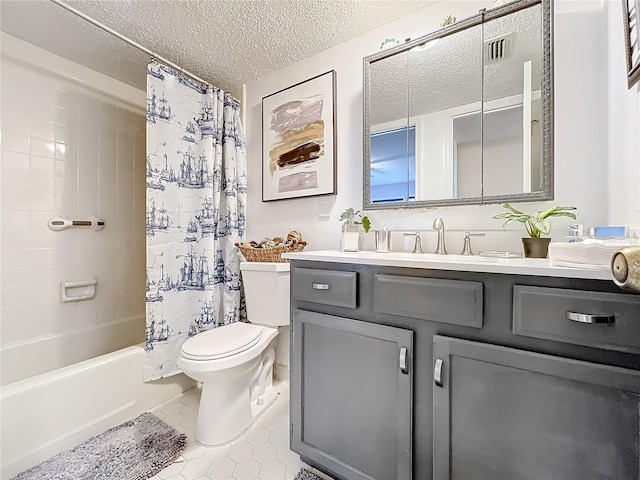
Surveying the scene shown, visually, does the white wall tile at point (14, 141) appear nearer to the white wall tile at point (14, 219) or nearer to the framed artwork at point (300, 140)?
the white wall tile at point (14, 219)

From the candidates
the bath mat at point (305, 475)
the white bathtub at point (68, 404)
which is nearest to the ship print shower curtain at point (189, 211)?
the white bathtub at point (68, 404)

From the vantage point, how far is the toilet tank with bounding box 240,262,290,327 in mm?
1736

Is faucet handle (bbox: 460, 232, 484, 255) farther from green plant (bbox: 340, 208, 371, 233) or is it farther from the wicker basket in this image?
the wicker basket

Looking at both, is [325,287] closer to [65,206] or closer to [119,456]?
[119,456]

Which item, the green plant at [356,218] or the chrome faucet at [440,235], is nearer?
the chrome faucet at [440,235]

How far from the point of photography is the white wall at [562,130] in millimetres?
1028

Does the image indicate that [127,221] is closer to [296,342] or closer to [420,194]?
[296,342]

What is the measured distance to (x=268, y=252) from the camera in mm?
1785

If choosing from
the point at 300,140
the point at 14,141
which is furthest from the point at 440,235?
the point at 14,141

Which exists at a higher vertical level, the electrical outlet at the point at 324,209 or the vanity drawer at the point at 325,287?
the electrical outlet at the point at 324,209

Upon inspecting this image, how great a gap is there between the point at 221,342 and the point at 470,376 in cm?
117

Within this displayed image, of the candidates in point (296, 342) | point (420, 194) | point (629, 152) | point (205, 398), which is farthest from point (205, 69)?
point (629, 152)

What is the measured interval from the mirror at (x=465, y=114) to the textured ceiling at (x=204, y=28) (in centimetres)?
29

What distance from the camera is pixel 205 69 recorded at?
2.05 meters
